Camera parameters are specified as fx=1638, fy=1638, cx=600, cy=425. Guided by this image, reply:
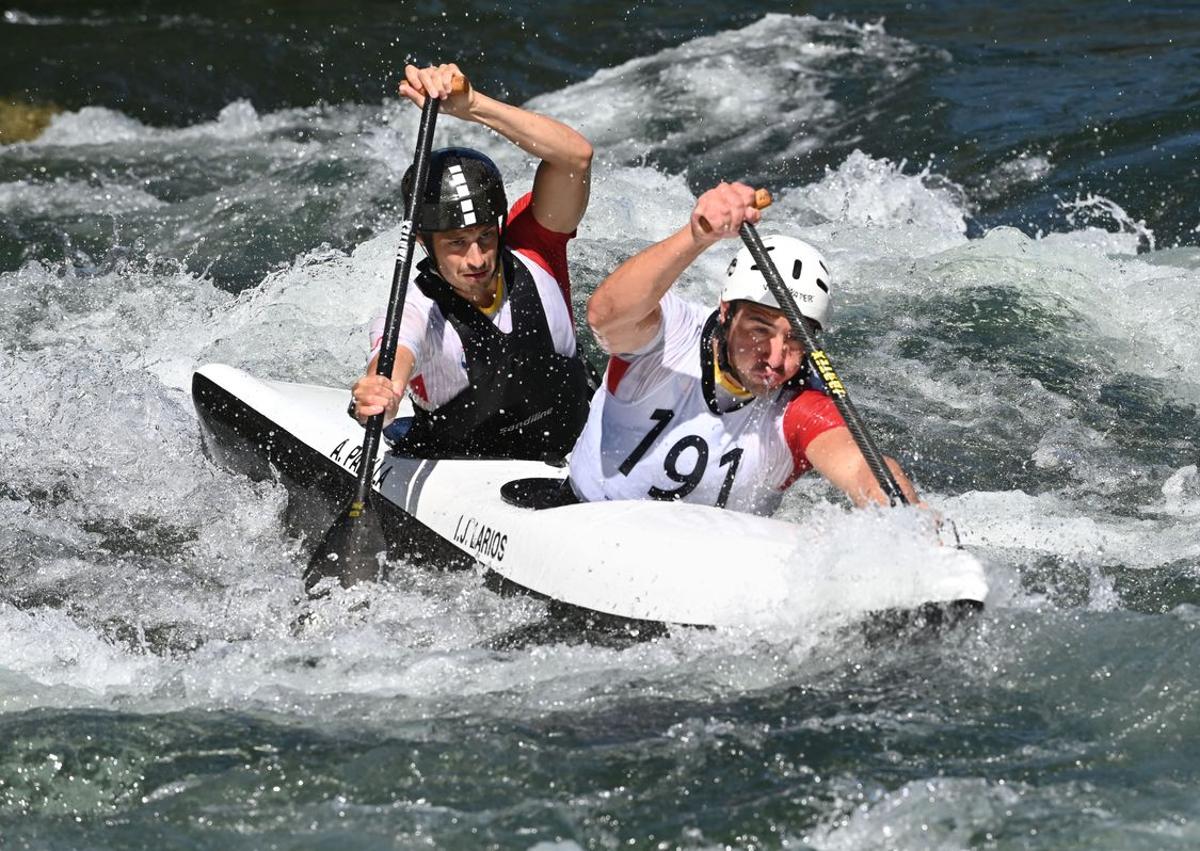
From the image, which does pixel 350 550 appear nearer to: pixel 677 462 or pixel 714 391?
pixel 677 462

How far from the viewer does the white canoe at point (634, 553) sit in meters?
4.60

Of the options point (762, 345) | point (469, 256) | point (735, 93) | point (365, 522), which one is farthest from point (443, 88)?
point (735, 93)

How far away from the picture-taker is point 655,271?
14.8ft

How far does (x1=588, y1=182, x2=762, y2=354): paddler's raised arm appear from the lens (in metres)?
4.42

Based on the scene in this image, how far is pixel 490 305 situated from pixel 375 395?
0.63 m

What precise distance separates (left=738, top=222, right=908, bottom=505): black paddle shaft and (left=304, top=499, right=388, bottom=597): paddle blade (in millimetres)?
1739

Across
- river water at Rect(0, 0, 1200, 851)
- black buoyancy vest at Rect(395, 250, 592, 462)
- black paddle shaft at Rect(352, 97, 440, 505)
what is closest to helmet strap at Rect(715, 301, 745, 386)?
river water at Rect(0, 0, 1200, 851)

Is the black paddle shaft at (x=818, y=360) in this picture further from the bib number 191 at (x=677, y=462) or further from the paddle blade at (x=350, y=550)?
the paddle blade at (x=350, y=550)

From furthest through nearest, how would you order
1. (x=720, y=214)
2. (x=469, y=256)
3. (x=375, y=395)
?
1. (x=469, y=256)
2. (x=375, y=395)
3. (x=720, y=214)

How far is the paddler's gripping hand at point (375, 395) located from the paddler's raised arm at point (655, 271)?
805mm

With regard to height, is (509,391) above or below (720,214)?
below

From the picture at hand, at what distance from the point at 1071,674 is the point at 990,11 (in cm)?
1069

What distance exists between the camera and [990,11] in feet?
46.9

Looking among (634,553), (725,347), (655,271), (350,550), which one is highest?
(655,271)
